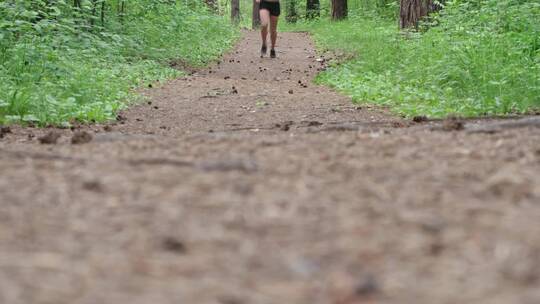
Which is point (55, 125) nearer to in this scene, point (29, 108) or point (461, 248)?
point (29, 108)

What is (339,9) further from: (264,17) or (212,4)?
(264,17)

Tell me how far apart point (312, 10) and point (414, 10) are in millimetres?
16369

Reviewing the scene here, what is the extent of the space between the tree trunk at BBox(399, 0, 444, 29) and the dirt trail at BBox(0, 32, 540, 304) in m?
9.20

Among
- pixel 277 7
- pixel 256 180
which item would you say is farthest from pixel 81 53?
pixel 256 180

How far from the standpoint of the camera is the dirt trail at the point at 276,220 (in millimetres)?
1737

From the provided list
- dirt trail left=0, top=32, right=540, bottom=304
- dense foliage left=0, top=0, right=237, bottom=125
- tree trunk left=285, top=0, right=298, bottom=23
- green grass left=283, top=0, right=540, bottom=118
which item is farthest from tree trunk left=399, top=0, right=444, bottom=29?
tree trunk left=285, top=0, right=298, bottom=23

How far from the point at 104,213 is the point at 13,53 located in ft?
20.2

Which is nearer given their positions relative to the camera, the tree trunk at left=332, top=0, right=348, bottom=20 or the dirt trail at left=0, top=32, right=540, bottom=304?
the dirt trail at left=0, top=32, right=540, bottom=304

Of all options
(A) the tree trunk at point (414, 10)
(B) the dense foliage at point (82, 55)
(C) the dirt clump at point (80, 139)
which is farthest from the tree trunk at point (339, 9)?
(C) the dirt clump at point (80, 139)

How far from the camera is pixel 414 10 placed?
12852 millimetres

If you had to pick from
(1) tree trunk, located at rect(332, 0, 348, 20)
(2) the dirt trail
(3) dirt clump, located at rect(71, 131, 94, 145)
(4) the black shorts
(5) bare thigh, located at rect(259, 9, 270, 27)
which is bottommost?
(3) dirt clump, located at rect(71, 131, 94, 145)

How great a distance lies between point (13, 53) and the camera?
7.89 m

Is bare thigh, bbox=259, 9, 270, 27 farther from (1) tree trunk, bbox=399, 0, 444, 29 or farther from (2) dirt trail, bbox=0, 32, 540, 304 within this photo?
(2) dirt trail, bbox=0, 32, 540, 304

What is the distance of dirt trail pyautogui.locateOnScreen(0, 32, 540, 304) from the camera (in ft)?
5.70
